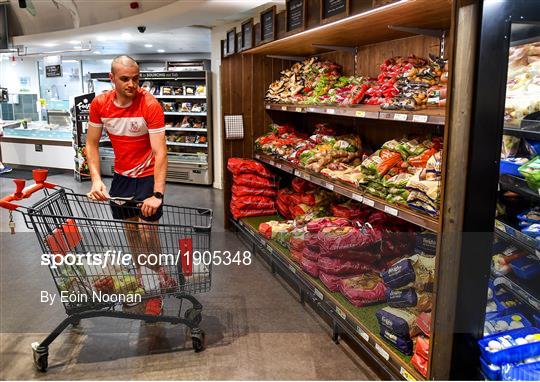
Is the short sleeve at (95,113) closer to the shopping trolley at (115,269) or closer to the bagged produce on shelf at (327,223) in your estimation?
the shopping trolley at (115,269)

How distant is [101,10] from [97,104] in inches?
266

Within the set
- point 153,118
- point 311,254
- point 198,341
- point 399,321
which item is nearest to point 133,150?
point 153,118

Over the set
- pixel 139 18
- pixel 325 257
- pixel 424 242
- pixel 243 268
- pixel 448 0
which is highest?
pixel 139 18

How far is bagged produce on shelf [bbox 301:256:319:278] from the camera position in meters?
3.30

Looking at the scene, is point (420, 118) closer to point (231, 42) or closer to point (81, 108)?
point (231, 42)

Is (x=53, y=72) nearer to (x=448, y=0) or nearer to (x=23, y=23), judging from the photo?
(x=23, y=23)

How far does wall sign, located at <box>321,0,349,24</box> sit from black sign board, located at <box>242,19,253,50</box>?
5.27ft

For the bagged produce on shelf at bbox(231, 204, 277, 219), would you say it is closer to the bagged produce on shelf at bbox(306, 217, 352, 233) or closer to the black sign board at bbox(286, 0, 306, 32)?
the bagged produce on shelf at bbox(306, 217, 352, 233)

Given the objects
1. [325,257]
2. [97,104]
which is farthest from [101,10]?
[325,257]

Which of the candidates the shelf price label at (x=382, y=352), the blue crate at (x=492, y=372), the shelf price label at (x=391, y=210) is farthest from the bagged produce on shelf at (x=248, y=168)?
the blue crate at (x=492, y=372)

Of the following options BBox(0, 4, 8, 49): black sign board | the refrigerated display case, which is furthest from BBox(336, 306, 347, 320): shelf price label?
BBox(0, 4, 8, 49): black sign board

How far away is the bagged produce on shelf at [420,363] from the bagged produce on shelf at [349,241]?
985 millimetres

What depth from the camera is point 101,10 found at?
28.7ft

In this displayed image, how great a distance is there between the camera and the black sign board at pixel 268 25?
13.1 ft
